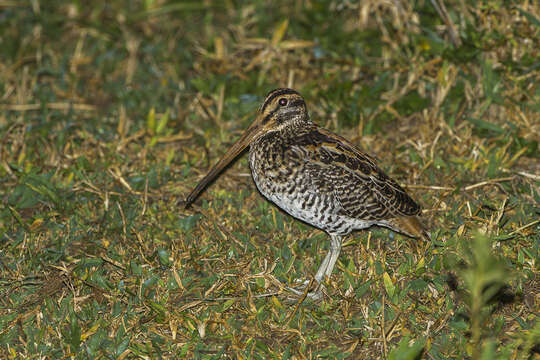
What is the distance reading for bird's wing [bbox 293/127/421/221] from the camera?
14.7 feet

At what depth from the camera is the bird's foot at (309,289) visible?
4.34m

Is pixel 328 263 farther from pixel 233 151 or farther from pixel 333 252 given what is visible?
pixel 233 151

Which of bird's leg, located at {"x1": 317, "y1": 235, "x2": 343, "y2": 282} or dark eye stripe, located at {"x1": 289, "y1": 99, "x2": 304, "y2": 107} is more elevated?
dark eye stripe, located at {"x1": 289, "y1": 99, "x2": 304, "y2": 107}

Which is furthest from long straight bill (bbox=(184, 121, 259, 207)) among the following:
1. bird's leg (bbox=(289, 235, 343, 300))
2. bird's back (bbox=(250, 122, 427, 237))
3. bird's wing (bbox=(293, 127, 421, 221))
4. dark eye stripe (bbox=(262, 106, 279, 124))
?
bird's leg (bbox=(289, 235, 343, 300))

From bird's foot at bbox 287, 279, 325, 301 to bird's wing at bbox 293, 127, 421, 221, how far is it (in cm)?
53

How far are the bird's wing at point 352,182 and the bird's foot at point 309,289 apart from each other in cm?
53

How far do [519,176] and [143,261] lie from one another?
306 centimetres

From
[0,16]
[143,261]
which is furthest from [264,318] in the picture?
[0,16]

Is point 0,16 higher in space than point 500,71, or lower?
lower

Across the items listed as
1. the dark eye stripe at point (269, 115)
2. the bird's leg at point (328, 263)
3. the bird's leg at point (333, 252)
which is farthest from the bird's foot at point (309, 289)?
the dark eye stripe at point (269, 115)

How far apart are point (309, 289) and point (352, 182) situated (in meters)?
0.78

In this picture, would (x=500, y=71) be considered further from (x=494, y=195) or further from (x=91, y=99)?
(x=91, y=99)

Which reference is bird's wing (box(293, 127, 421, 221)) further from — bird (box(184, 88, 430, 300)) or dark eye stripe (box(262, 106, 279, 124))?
dark eye stripe (box(262, 106, 279, 124))

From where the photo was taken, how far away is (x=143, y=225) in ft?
16.7
